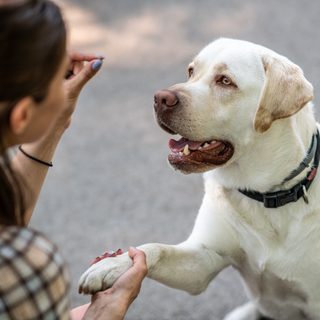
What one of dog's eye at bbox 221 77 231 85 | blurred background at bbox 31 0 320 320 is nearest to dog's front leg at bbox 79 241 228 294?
blurred background at bbox 31 0 320 320

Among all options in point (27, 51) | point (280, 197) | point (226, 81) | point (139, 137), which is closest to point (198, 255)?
point (280, 197)

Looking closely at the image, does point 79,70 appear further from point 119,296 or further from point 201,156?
point 119,296

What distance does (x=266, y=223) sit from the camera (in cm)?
187

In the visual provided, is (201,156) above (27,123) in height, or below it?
below

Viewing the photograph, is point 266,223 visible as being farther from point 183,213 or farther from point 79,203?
point 79,203

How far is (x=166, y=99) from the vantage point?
183 centimetres

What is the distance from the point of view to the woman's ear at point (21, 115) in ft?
3.45

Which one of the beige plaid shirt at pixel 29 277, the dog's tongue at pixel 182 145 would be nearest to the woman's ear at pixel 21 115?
the beige plaid shirt at pixel 29 277

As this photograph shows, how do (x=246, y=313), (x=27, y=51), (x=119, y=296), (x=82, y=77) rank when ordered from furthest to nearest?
(x=246, y=313) < (x=82, y=77) < (x=119, y=296) < (x=27, y=51)

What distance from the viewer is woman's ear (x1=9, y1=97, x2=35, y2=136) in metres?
1.05

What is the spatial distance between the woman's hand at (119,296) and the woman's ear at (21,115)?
69 cm

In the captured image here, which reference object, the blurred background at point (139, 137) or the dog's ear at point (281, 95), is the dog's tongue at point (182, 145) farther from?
the blurred background at point (139, 137)

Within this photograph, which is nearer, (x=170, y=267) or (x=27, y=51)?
(x=27, y=51)

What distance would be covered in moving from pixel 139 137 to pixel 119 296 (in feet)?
8.23
